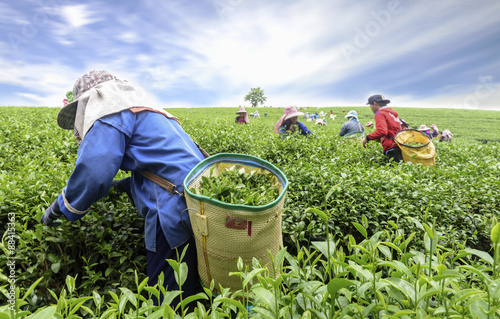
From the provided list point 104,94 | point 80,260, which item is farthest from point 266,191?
point 80,260

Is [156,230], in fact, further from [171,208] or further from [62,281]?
[62,281]

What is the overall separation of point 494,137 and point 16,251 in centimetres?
2624

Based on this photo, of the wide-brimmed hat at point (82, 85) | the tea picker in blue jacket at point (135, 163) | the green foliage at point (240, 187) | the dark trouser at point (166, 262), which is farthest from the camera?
the wide-brimmed hat at point (82, 85)

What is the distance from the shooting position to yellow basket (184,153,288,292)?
4.69ft

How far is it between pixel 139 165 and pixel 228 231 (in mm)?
778

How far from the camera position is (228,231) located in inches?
57.9

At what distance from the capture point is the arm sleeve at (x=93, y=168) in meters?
1.63

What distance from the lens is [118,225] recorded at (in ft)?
7.51

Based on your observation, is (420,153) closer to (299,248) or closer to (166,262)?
(299,248)

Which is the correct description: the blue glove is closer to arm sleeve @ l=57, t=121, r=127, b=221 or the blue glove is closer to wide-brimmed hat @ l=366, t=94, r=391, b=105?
arm sleeve @ l=57, t=121, r=127, b=221

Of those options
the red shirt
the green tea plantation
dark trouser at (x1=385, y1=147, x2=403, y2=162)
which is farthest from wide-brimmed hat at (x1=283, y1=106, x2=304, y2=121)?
the green tea plantation

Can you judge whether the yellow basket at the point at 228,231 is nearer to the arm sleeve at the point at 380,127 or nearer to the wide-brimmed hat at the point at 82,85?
the wide-brimmed hat at the point at 82,85

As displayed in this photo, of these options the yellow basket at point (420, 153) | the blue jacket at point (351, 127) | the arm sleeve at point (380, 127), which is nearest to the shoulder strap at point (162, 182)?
the yellow basket at point (420, 153)

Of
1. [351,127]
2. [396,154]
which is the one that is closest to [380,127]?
[396,154]
